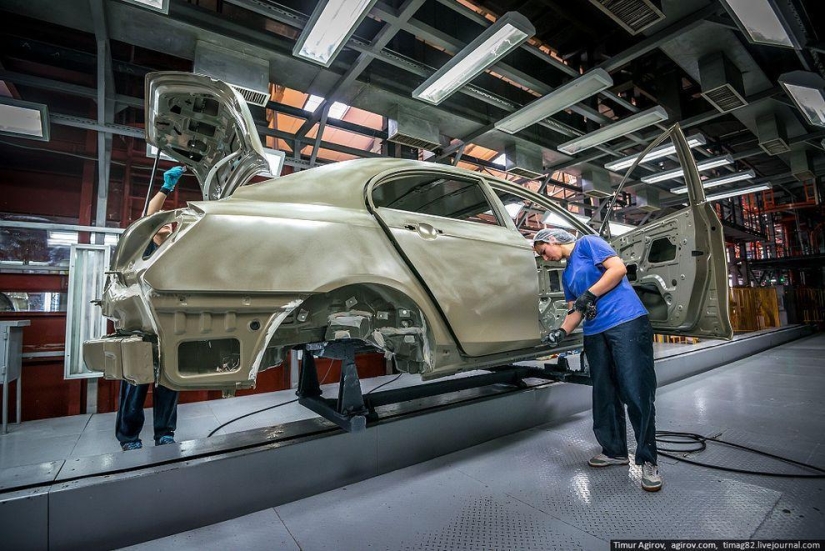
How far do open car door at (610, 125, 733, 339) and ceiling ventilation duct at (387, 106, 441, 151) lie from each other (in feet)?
9.07

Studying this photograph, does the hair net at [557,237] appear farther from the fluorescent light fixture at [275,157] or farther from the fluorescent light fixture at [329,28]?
the fluorescent light fixture at [275,157]

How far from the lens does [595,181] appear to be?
6918mm

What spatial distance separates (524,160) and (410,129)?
6.83 feet

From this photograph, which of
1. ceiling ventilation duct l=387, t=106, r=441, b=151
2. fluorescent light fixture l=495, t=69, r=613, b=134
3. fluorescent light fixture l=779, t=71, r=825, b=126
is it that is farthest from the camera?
ceiling ventilation duct l=387, t=106, r=441, b=151

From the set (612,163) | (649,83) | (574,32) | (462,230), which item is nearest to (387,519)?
(462,230)

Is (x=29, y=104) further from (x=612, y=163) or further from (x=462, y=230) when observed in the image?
(x=612, y=163)

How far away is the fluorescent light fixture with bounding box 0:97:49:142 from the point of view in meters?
3.26

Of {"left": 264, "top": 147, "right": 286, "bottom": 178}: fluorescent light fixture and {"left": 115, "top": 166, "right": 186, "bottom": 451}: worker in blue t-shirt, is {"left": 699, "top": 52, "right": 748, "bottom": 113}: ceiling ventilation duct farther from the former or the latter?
{"left": 115, "top": 166, "right": 186, "bottom": 451}: worker in blue t-shirt

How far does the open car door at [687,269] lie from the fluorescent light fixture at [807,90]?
9.53ft

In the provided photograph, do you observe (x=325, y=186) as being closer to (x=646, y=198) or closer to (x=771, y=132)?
(x=771, y=132)

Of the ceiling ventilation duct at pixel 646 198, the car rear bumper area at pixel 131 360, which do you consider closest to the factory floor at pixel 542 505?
the car rear bumper area at pixel 131 360

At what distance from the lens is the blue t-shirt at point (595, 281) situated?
2105mm

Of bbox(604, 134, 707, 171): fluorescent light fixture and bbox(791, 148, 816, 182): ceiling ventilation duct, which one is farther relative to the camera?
bbox(791, 148, 816, 182): ceiling ventilation duct

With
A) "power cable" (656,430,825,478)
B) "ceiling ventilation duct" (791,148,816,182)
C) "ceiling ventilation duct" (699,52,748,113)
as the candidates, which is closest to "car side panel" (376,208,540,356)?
"power cable" (656,430,825,478)
